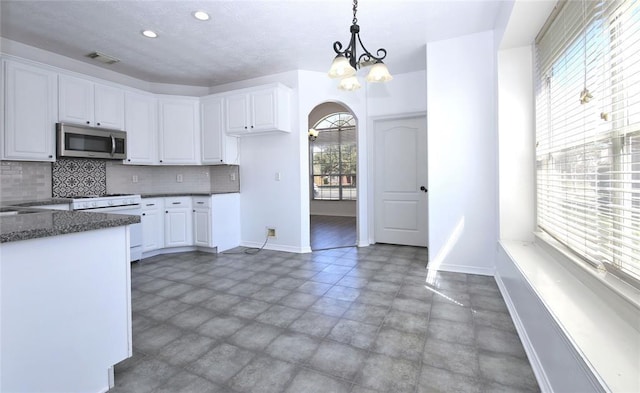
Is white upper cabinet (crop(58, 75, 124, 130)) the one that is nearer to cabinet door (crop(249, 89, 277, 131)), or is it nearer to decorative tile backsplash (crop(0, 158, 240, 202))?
decorative tile backsplash (crop(0, 158, 240, 202))

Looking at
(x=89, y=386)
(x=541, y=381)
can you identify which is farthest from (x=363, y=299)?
(x=89, y=386)

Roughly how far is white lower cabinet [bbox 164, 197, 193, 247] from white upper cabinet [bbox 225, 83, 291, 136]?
1266mm

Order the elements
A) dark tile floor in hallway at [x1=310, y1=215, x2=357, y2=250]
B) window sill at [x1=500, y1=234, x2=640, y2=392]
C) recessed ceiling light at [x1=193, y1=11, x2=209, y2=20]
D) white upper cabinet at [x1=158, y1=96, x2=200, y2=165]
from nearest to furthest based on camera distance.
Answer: window sill at [x1=500, y1=234, x2=640, y2=392], recessed ceiling light at [x1=193, y1=11, x2=209, y2=20], white upper cabinet at [x1=158, y1=96, x2=200, y2=165], dark tile floor in hallway at [x1=310, y1=215, x2=357, y2=250]

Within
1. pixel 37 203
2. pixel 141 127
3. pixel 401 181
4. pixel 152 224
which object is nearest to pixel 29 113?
pixel 37 203

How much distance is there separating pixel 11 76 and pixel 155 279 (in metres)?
2.50

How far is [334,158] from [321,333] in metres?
6.85

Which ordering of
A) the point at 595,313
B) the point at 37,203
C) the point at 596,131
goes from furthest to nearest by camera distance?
the point at 37,203
the point at 596,131
the point at 595,313

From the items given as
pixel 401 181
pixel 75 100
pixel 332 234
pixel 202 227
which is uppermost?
pixel 75 100

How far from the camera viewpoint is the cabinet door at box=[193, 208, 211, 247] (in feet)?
13.9

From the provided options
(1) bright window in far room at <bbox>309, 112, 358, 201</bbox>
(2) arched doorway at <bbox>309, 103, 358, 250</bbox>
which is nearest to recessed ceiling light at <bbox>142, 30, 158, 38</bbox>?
(2) arched doorway at <bbox>309, 103, 358, 250</bbox>

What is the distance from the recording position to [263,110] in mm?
4137

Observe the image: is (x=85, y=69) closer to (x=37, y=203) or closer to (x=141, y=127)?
(x=141, y=127)

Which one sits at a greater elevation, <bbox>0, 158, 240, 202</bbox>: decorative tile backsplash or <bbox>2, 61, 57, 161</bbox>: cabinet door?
<bbox>2, 61, 57, 161</bbox>: cabinet door

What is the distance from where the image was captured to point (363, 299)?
2.59 metres
